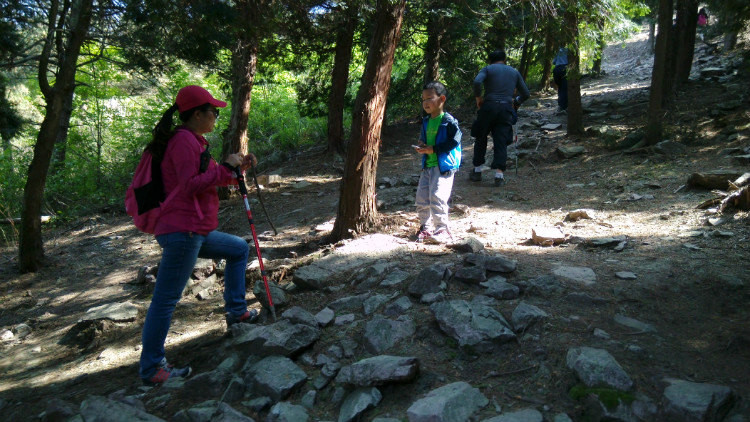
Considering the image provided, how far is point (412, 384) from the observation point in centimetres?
319

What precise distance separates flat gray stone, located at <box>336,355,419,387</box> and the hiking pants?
228 inches

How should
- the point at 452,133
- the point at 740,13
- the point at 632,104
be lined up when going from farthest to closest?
1. the point at 632,104
2. the point at 452,133
3. the point at 740,13

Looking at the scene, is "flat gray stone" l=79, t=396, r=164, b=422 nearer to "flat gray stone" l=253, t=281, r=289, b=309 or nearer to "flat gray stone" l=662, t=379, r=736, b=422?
"flat gray stone" l=253, t=281, r=289, b=309

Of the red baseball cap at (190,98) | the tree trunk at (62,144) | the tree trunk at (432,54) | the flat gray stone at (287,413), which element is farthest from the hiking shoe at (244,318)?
the tree trunk at (62,144)

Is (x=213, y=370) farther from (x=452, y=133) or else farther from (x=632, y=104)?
(x=632, y=104)

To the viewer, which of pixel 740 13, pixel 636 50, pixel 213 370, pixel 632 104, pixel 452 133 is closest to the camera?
pixel 213 370

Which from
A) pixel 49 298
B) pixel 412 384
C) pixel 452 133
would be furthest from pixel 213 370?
pixel 49 298

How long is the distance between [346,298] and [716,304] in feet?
9.70

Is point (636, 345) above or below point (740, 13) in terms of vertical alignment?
below

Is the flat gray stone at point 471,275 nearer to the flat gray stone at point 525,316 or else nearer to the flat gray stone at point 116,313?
the flat gray stone at point 525,316

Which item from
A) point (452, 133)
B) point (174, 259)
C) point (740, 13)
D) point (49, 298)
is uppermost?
point (740, 13)

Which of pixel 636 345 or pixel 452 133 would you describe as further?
pixel 452 133

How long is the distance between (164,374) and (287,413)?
117 centimetres

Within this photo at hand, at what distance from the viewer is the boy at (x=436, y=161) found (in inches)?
212
